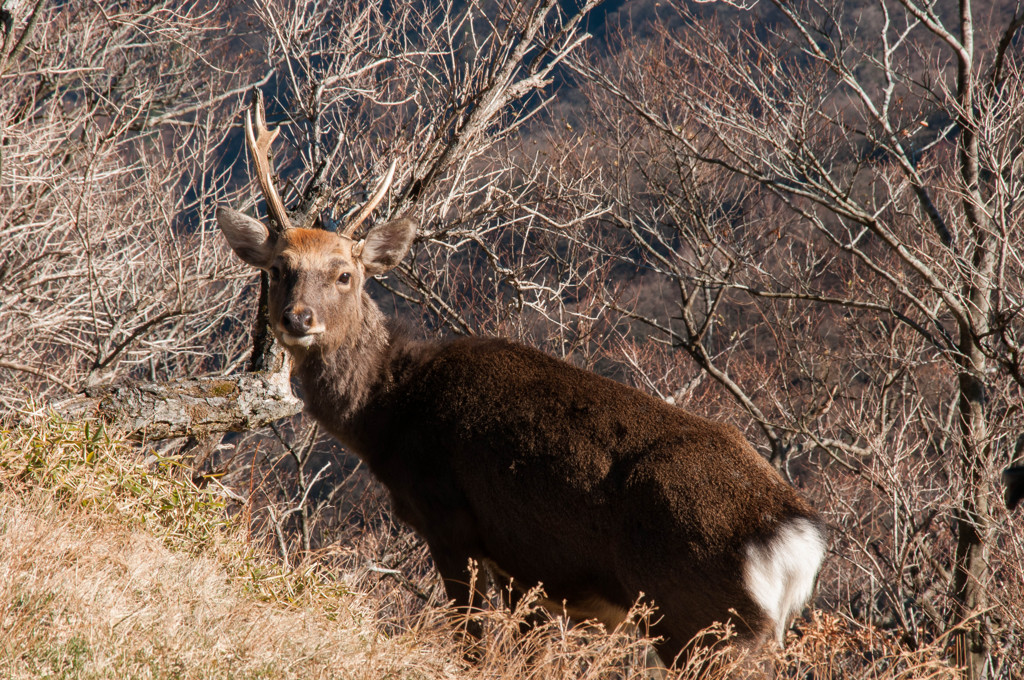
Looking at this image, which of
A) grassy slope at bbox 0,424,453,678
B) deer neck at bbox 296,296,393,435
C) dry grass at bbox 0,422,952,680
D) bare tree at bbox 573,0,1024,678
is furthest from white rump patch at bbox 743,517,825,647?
deer neck at bbox 296,296,393,435

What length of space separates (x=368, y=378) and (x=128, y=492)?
158cm

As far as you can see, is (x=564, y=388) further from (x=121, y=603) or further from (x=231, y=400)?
(x=121, y=603)

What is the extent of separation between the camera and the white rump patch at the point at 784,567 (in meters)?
4.32

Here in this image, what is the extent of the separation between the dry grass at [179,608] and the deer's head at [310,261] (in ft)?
3.89

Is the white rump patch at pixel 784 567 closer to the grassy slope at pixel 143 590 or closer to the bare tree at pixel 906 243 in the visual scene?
the bare tree at pixel 906 243

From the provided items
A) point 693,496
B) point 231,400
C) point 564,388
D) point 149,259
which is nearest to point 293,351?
point 231,400

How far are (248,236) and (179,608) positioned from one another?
299 centimetres

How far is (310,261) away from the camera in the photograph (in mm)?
5680

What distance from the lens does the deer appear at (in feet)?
14.4

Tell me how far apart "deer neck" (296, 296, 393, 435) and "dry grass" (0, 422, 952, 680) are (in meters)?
0.87

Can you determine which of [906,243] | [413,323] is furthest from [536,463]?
[906,243]

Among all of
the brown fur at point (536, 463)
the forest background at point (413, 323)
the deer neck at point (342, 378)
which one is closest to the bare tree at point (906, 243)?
the forest background at point (413, 323)

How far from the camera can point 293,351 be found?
231 inches

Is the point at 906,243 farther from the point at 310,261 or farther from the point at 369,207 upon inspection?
the point at 310,261
